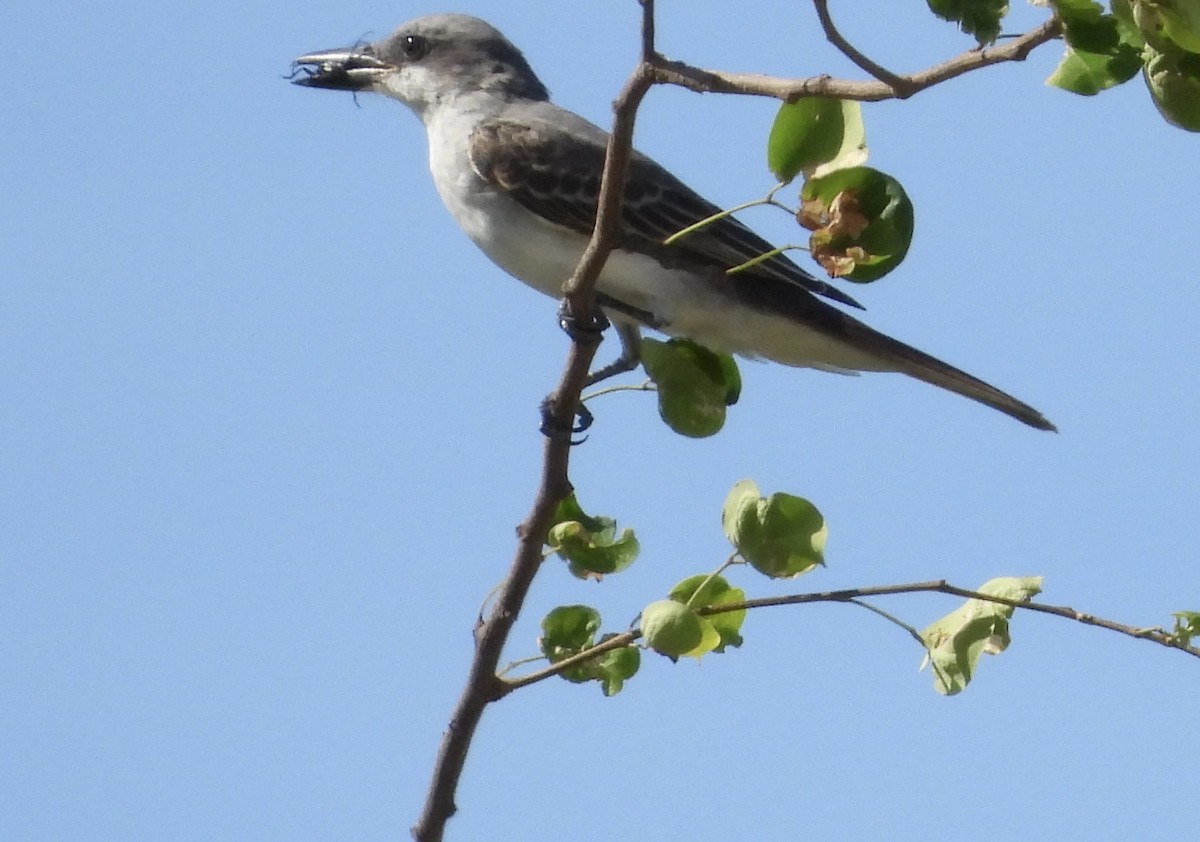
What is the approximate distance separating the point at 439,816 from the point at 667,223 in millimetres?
2860

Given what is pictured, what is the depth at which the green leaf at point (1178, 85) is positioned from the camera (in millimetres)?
2100

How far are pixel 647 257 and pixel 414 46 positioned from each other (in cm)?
207

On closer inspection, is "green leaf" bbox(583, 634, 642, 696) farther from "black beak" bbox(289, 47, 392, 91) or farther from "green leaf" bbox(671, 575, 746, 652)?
"black beak" bbox(289, 47, 392, 91)

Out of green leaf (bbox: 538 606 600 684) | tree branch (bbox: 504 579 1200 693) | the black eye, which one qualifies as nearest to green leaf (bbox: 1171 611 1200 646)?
tree branch (bbox: 504 579 1200 693)

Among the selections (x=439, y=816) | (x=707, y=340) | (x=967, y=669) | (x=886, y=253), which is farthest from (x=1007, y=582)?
(x=707, y=340)

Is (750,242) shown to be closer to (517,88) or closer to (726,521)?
(517,88)

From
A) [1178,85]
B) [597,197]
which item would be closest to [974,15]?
[1178,85]

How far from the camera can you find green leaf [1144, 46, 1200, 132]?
210 centimetres

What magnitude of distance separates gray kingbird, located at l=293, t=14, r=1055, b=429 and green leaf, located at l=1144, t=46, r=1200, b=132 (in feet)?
9.96

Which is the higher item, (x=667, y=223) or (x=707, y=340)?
(x=667, y=223)

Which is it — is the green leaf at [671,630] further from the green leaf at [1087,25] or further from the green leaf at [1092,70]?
the green leaf at [1087,25]

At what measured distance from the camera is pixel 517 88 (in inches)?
271

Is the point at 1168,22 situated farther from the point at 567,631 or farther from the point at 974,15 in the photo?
the point at 567,631

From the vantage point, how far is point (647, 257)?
5293mm
